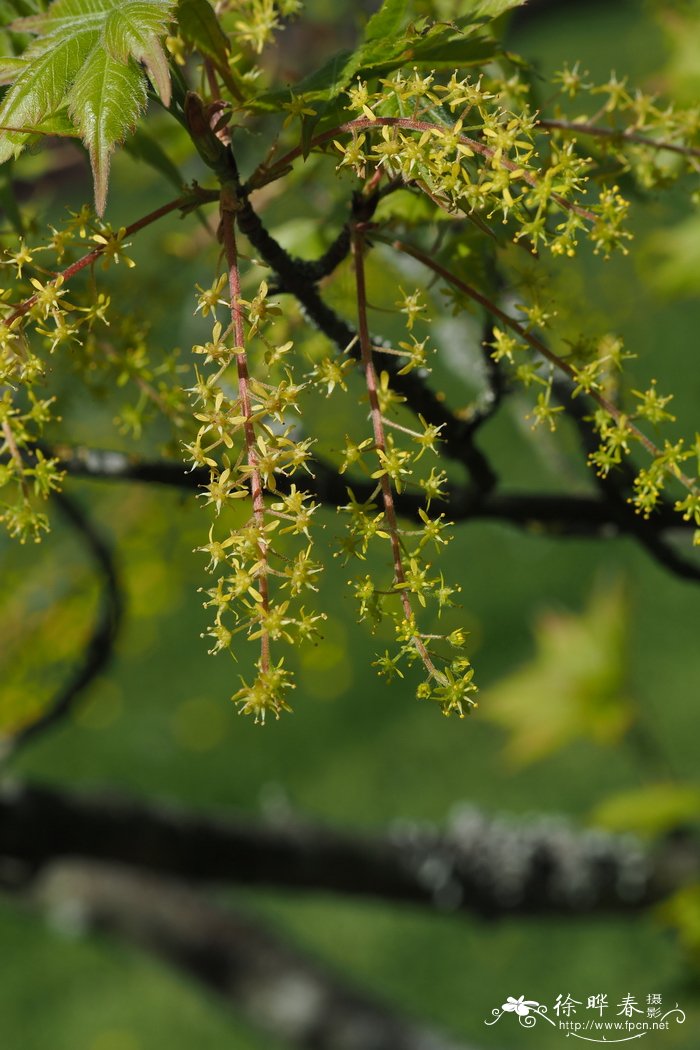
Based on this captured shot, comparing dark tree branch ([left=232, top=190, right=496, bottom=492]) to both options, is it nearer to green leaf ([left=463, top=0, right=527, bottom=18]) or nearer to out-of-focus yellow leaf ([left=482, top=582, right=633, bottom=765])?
green leaf ([left=463, top=0, right=527, bottom=18])

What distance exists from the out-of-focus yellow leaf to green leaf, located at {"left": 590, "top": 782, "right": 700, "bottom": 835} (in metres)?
0.30

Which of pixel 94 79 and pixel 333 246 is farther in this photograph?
pixel 333 246

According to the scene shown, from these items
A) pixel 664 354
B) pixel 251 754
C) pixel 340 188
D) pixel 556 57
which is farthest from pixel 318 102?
pixel 556 57

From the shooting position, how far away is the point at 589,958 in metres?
2.09

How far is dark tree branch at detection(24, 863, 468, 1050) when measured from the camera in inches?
42.8

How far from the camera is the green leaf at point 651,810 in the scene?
980 mm

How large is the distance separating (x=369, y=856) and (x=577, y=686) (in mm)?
384

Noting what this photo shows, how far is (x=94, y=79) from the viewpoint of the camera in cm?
42

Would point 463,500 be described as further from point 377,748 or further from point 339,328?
point 377,748

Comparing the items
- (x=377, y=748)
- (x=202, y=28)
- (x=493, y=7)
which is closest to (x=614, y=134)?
(x=493, y=7)

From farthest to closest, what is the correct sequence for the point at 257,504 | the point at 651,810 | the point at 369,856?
the point at 369,856 < the point at 651,810 < the point at 257,504

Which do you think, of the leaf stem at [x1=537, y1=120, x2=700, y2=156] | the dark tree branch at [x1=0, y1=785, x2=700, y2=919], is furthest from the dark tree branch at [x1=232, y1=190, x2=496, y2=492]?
the dark tree branch at [x1=0, y1=785, x2=700, y2=919]

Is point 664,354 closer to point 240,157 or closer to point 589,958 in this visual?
point 589,958

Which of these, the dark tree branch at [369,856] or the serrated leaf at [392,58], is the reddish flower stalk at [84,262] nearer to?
the serrated leaf at [392,58]
